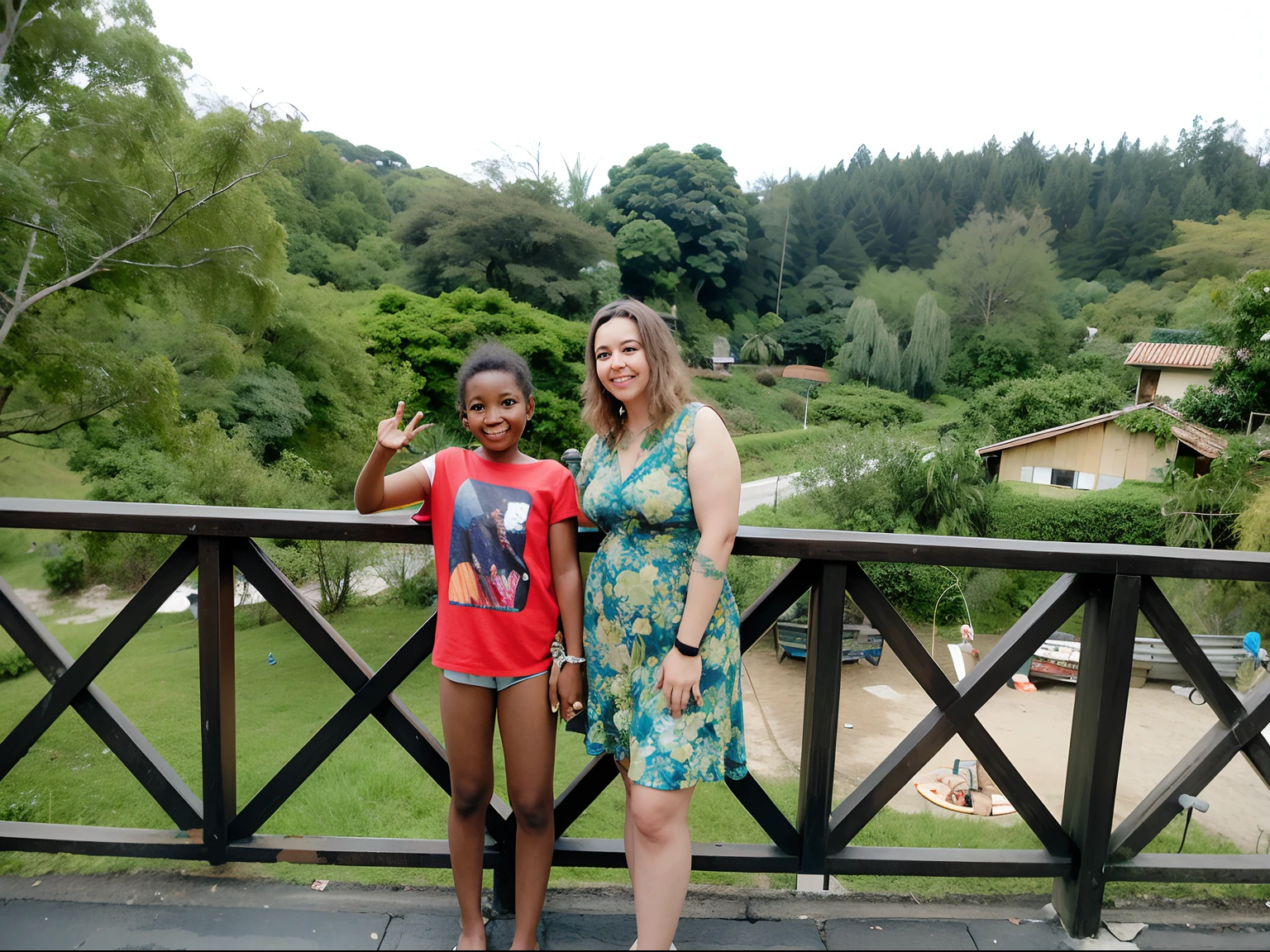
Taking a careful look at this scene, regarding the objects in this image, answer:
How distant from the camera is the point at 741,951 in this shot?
4.66 feet

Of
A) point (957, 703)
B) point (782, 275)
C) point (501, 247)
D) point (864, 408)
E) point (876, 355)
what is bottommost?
point (864, 408)

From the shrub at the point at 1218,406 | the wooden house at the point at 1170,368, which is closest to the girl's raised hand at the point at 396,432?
the shrub at the point at 1218,406

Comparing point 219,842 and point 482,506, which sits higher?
point 482,506

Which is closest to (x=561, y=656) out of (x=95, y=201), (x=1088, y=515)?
(x=95, y=201)

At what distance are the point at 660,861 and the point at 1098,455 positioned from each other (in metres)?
22.1

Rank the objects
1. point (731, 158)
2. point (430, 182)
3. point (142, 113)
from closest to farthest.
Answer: point (142, 113), point (430, 182), point (731, 158)

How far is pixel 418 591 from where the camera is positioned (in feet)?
41.0

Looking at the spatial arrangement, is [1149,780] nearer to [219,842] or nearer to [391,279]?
[219,842]

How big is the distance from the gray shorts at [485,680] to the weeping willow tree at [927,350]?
36.2 meters

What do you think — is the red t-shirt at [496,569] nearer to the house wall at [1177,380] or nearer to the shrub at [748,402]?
the house wall at [1177,380]

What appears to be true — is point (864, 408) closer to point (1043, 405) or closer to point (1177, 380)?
point (1043, 405)

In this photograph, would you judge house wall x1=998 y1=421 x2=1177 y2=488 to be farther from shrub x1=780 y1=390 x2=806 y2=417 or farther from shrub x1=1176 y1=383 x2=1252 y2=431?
shrub x1=780 y1=390 x2=806 y2=417

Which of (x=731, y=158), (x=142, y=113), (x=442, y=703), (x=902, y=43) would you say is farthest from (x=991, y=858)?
(x=902, y=43)

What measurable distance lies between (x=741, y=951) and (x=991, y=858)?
0.55 m
